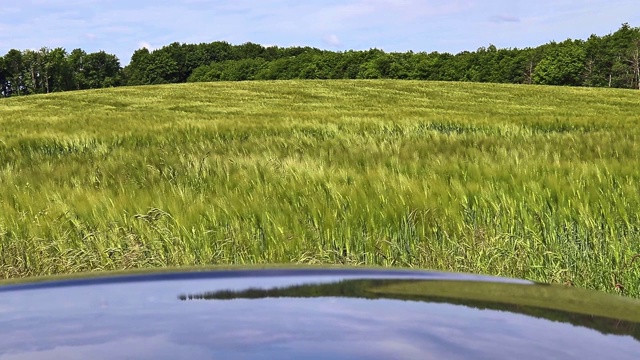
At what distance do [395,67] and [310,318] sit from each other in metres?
82.6

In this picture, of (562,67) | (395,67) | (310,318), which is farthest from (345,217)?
(562,67)

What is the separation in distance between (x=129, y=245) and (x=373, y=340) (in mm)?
3257

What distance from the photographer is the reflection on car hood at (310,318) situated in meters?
0.96

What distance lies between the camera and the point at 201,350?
3.14 ft

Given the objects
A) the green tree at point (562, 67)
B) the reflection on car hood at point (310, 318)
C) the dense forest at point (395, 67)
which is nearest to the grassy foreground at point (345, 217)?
the reflection on car hood at point (310, 318)

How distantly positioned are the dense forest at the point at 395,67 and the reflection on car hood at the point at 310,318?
81820mm

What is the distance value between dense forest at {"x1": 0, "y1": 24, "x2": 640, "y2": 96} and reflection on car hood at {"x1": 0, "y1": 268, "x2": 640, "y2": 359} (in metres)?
81.8

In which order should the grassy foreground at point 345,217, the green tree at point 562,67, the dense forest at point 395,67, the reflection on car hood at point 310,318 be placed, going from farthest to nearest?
the dense forest at point 395,67 → the green tree at point 562,67 → the grassy foreground at point 345,217 → the reflection on car hood at point 310,318

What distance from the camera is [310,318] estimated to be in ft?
3.84

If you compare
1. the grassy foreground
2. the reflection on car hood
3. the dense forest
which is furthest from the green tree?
the reflection on car hood

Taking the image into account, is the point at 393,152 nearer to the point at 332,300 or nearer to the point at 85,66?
the point at 332,300

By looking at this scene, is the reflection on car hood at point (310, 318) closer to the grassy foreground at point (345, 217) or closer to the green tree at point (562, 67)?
the grassy foreground at point (345, 217)

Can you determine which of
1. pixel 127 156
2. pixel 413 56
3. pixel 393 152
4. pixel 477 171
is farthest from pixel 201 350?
pixel 413 56

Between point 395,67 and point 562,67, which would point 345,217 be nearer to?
point 395,67
